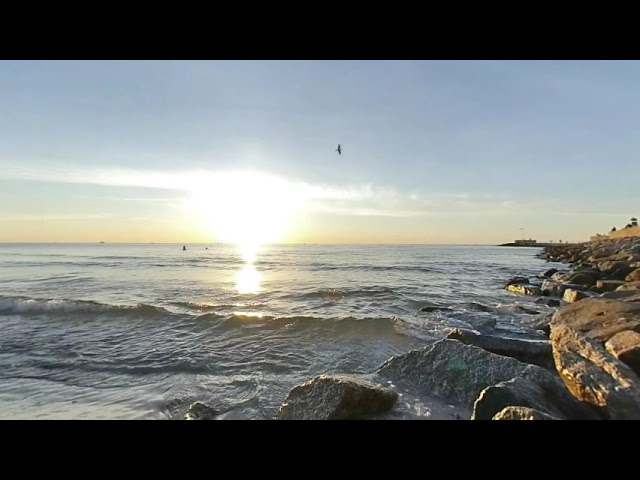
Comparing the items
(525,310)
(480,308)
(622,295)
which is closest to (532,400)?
(622,295)

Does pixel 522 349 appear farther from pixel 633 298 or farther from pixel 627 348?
pixel 633 298

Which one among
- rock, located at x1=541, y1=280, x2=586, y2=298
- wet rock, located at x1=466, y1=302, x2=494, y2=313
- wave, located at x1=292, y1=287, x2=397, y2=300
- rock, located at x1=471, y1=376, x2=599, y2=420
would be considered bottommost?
wave, located at x1=292, y1=287, x2=397, y2=300

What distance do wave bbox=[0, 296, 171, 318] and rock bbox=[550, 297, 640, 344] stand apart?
1154 centimetres

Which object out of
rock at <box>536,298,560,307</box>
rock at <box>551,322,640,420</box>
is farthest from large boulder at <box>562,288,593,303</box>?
rock at <box>551,322,640,420</box>

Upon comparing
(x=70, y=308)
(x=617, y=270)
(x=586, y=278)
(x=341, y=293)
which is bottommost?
(x=341, y=293)

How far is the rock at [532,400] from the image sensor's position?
370 cm

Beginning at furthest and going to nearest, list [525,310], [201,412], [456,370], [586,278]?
[586,278], [525,310], [456,370], [201,412]

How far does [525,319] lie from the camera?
36.3ft

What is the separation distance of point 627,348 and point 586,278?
577 inches

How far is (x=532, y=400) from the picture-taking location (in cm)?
381

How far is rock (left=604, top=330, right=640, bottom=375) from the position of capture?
4824mm

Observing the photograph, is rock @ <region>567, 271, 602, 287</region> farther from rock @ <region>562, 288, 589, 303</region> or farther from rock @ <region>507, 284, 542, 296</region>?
rock @ <region>562, 288, 589, 303</region>

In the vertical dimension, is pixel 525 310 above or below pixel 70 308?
above
